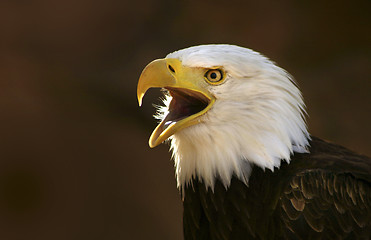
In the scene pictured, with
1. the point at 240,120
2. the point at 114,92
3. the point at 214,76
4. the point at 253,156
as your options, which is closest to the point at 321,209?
the point at 253,156

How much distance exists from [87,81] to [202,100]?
7.76ft

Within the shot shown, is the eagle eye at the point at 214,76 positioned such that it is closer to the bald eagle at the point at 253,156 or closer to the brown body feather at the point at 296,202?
the bald eagle at the point at 253,156

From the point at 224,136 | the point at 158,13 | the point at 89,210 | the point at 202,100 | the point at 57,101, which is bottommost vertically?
the point at 89,210

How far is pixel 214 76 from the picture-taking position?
2.06 m

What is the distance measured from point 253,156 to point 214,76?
34cm

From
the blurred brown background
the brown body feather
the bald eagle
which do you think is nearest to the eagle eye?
the bald eagle

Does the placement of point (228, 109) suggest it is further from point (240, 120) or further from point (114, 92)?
point (114, 92)

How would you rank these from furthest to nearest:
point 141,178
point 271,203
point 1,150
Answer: point 141,178, point 1,150, point 271,203

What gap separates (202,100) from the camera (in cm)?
213

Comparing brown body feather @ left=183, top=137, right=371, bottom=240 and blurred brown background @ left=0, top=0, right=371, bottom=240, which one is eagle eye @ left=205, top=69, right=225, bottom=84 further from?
blurred brown background @ left=0, top=0, right=371, bottom=240

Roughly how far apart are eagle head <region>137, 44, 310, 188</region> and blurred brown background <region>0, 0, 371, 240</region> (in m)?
2.34

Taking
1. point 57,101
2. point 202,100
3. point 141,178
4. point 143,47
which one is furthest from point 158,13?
point 202,100

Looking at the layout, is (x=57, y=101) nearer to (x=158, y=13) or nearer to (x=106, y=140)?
(x=106, y=140)

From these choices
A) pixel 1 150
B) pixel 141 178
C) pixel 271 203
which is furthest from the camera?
pixel 141 178
